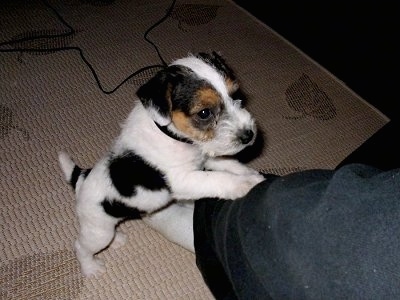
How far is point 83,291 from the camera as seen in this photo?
1.62m

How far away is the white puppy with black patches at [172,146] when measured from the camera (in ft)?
4.33

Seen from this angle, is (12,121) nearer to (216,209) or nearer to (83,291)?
(83,291)

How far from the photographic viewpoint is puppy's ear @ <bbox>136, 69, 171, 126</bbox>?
130 centimetres

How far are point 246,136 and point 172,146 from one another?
11.0 inches

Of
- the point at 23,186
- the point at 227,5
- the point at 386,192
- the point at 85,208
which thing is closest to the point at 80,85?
the point at 23,186

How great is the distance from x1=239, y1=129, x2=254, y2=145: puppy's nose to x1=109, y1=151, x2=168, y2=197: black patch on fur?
33 cm

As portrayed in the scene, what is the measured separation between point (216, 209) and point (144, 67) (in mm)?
1606

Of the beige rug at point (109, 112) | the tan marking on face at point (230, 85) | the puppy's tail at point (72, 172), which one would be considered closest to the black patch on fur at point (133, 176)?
the puppy's tail at point (72, 172)

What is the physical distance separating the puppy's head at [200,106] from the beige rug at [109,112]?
674mm

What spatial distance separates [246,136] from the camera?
54.1 inches

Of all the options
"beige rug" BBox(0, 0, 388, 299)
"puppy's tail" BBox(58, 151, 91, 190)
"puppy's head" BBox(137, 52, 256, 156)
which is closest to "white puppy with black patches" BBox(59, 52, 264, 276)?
"puppy's head" BBox(137, 52, 256, 156)

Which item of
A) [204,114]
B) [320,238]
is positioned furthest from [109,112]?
[320,238]

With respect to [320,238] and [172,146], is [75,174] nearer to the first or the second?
[172,146]

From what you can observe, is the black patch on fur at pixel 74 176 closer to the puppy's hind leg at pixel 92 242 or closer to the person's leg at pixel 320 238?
the puppy's hind leg at pixel 92 242
